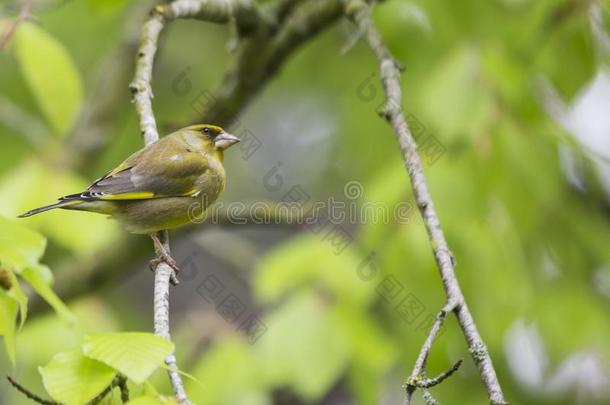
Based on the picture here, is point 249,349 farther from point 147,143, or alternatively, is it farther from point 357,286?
point 147,143

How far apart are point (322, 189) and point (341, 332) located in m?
3.62

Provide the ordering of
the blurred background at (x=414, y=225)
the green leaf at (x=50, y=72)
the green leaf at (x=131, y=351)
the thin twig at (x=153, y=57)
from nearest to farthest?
the green leaf at (x=131, y=351), the thin twig at (x=153, y=57), the green leaf at (x=50, y=72), the blurred background at (x=414, y=225)

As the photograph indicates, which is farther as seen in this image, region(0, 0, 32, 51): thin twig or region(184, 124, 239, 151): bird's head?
region(184, 124, 239, 151): bird's head

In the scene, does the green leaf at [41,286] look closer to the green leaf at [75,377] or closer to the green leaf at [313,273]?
the green leaf at [75,377]

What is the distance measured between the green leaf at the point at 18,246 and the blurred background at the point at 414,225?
124 centimetres

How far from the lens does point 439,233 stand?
321cm

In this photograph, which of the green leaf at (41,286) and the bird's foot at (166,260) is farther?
the bird's foot at (166,260)

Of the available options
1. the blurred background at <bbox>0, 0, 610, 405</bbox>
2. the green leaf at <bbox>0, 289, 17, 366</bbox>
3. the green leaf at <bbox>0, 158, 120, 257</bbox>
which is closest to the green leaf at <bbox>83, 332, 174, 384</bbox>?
the green leaf at <bbox>0, 289, 17, 366</bbox>

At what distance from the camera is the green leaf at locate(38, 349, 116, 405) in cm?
229

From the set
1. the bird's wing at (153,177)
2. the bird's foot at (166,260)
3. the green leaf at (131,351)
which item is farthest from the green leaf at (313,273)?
the green leaf at (131,351)

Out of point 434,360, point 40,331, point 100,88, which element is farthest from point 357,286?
point 100,88

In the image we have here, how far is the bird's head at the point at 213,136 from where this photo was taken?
514 centimetres

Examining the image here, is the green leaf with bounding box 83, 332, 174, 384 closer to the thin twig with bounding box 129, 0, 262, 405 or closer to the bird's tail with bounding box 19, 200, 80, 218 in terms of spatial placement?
the thin twig with bounding box 129, 0, 262, 405

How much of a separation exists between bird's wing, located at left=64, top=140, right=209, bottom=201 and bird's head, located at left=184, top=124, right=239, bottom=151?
0.11 m
